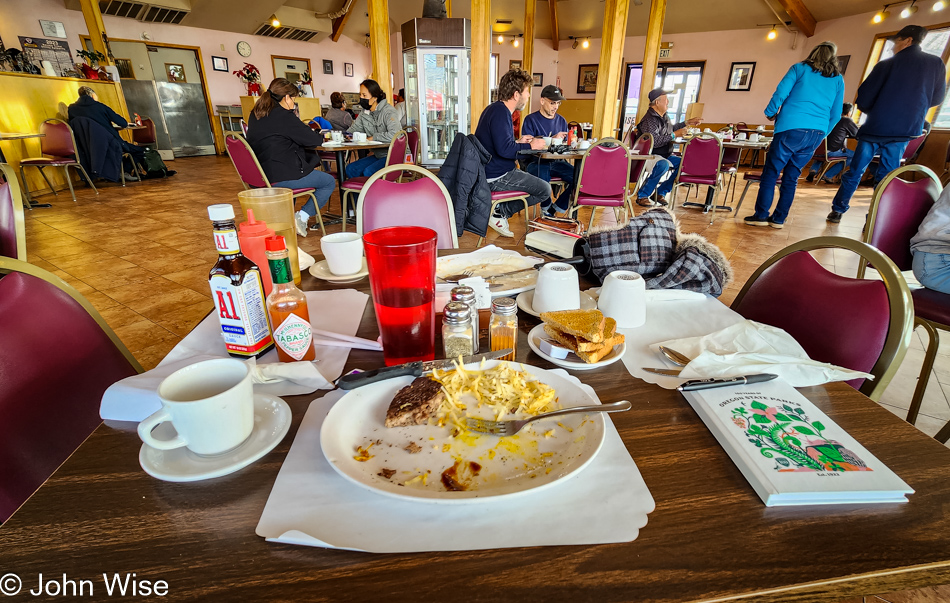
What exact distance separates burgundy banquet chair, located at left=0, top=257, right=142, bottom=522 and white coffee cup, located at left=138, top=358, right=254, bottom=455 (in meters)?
0.35

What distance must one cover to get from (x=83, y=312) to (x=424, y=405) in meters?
0.78

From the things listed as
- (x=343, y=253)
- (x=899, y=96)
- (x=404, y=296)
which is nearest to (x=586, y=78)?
(x=899, y=96)

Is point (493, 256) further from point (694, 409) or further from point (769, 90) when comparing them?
point (769, 90)

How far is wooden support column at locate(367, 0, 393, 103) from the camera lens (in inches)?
233

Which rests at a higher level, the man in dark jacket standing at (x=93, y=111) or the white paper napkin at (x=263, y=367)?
the man in dark jacket standing at (x=93, y=111)

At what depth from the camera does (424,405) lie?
1.91 ft

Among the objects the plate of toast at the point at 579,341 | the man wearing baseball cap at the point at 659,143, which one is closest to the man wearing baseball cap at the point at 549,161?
the man wearing baseball cap at the point at 659,143

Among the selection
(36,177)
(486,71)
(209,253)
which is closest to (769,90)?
(486,71)

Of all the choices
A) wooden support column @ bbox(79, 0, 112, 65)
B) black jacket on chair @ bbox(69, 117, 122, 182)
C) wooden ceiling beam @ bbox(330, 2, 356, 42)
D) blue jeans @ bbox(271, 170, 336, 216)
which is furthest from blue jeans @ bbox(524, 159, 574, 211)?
wooden ceiling beam @ bbox(330, 2, 356, 42)

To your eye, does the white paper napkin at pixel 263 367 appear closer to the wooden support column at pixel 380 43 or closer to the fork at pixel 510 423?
the fork at pixel 510 423

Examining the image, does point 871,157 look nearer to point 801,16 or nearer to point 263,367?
point 263,367

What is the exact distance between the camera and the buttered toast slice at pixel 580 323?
0.72 m

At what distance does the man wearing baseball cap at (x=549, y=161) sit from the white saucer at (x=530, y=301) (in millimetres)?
4343

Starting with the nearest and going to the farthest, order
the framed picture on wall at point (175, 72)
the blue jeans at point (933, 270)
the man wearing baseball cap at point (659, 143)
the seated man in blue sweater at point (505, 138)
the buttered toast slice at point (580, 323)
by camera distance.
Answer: the buttered toast slice at point (580, 323) → the blue jeans at point (933, 270) → the seated man in blue sweater at point (505, 138) → the man wearing baseball cap at point (659, 143) → the framed picture on wall at point (175, 72)
